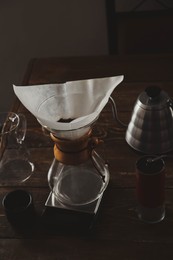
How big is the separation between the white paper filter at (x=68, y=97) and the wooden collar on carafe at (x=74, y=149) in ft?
0.25

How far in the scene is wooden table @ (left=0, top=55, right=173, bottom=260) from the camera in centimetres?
103

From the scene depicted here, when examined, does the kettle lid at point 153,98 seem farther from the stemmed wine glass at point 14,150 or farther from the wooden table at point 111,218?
the stemmed wine glass at point 14,150

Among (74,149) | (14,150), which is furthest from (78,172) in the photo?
(14,150)

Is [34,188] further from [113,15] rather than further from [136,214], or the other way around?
[113,15]

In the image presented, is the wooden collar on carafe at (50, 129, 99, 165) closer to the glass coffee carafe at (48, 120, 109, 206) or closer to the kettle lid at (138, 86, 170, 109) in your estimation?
the glass coffee carafe at (48, 120, 109, 206)

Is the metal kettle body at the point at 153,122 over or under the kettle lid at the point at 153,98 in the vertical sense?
under

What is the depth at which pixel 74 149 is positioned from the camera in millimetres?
1057

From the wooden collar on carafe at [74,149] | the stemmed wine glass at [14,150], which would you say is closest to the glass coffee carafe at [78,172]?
the wooden collar on carafe at [74,149]

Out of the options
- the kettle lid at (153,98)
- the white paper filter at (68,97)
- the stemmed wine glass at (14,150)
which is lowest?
the stemmed wine glass at (14,150)

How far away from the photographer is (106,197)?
1.15 m

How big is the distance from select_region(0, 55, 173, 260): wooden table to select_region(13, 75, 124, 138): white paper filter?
0.18m

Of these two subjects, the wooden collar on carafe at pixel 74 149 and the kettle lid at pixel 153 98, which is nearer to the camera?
the wooden collar on carafe at pixel 74 149

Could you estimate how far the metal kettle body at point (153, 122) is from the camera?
121cm

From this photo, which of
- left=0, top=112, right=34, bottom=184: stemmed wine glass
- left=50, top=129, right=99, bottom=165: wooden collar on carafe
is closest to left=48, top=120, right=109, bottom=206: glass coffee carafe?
left=50, top=129, right=99, bottom=165: wooden collar on carafe
